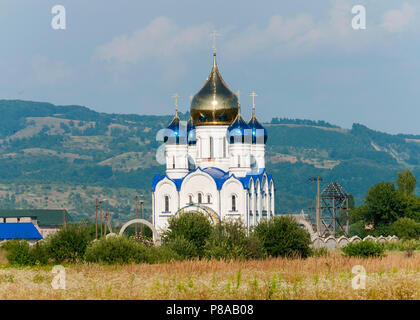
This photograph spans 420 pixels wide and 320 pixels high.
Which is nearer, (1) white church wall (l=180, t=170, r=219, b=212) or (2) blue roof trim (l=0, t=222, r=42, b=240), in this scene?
(1) white church wall (l=180, t=170, r=219, b=212)

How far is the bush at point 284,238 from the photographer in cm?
4219

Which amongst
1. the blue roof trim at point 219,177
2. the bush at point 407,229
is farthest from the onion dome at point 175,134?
the bush at point 407,229

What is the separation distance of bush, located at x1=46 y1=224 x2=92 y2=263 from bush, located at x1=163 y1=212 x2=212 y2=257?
14.0 feet

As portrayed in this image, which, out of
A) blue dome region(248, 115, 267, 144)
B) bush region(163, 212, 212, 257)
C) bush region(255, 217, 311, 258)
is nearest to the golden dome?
blue dome region(248, 115, 267, 144)

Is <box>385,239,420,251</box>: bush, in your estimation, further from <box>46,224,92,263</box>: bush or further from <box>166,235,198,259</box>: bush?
<box>46,224,92,263</box>: bush

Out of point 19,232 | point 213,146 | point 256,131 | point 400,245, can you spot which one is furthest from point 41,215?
point 400,245

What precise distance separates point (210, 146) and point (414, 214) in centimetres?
2569

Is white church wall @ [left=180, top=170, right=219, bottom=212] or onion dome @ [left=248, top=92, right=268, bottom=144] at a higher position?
onion dome @ [left=248, top=92, right=268, bottom=144]

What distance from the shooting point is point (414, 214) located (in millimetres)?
77000

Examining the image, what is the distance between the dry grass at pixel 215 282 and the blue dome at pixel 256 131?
24.0 metres

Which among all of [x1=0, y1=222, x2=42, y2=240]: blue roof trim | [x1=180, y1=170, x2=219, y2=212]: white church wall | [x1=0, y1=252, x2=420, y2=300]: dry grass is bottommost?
[x1=0, y1=222, x2=42, y2=240]: blue roof trim

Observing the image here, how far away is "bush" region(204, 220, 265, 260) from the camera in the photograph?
125 ft
